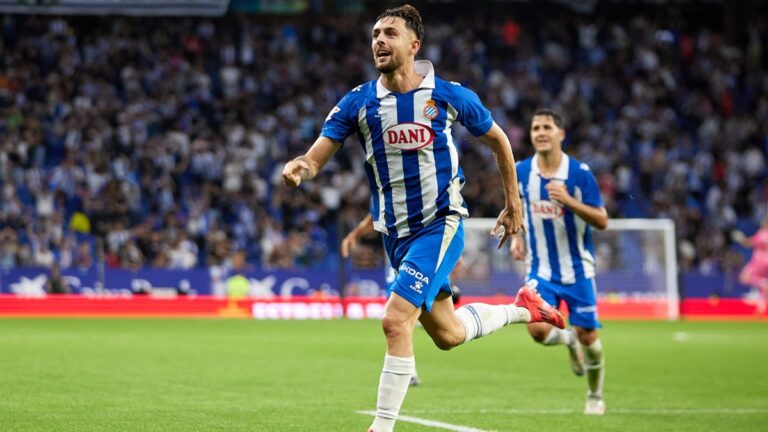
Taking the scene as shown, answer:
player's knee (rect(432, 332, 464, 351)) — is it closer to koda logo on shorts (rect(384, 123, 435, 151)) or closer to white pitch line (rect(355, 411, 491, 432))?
white pitch line (rect(355, 411, 491, 432))

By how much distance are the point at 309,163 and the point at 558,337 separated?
169 inches

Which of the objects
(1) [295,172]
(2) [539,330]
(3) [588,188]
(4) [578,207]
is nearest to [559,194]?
(4) [578,207]

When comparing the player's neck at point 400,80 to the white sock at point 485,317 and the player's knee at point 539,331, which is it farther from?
the player's knee at point 539,331

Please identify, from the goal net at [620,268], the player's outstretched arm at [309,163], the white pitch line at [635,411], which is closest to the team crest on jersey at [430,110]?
the player's outstretched arm at [309,163]

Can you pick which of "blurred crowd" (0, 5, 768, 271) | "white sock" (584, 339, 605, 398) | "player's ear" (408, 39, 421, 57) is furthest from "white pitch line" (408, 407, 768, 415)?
"blurred crowd" (0, 5, 768, 271)

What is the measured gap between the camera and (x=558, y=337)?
9688mm

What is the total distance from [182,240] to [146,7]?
5.02 meters

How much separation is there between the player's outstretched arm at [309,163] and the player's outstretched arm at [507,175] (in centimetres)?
90

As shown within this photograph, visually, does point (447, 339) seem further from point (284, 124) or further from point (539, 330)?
point (284, 124)

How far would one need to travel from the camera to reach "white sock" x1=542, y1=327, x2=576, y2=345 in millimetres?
9602

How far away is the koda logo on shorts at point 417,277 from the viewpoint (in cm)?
639

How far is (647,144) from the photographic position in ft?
103

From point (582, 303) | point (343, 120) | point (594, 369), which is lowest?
point (594, 369)

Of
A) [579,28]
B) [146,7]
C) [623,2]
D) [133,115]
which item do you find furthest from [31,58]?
[623,2]
